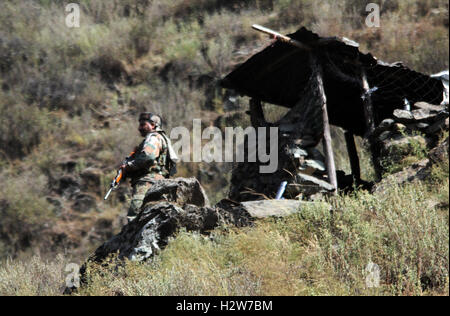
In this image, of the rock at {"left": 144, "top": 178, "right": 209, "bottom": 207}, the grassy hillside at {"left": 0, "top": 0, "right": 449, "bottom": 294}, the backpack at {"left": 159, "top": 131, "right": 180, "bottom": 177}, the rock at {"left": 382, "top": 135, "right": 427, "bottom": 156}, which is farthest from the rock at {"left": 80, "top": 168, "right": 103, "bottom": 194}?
the rock at {"left": 382, "top": 135, "right": 427, "bottom": 156}

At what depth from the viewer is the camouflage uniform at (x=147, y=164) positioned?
720cm

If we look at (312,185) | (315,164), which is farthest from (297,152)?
(312,185)

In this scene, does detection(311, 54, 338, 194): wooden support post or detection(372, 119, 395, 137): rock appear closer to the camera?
detection(372, 119, 395, 137): rock

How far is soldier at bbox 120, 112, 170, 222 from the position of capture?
23.5 ft

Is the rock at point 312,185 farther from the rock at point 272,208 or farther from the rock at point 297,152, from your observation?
the rock at point 272,208

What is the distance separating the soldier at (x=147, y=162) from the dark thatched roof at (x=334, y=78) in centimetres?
312

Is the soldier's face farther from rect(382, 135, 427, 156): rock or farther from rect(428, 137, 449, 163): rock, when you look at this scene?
rect(428, 137, 449, 163): rock

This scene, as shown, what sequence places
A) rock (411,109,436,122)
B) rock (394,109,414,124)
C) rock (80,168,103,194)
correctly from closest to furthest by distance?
rock (411,109,436,122) < rock (394,109,414,124) < rock (80,168,103,194)

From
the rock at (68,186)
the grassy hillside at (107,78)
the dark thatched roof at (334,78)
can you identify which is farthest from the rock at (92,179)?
the dark thatched roof at (334,78)

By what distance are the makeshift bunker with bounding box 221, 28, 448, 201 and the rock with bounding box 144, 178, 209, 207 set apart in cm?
215

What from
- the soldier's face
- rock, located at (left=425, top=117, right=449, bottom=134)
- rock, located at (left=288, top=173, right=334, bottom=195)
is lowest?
rock, located at (left=288, top=173, right=334, bottom=195)

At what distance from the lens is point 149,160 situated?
729 cm

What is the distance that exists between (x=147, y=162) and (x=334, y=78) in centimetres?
460

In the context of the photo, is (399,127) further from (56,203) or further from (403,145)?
(56,203)
